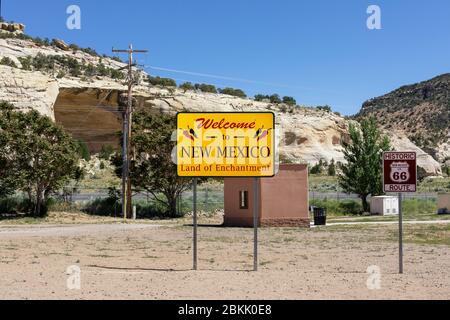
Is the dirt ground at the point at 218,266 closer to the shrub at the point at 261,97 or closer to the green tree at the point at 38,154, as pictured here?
the green tree at the point at 38,154

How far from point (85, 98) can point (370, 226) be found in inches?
2260

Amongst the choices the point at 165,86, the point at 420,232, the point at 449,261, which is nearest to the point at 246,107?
the point at 165,86

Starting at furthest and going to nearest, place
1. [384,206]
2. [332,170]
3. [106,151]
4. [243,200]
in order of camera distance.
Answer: [332,170] < [106,151] < [384,206] < [243,200]

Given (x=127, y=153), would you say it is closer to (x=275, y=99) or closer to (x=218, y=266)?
(x=218, y=266)

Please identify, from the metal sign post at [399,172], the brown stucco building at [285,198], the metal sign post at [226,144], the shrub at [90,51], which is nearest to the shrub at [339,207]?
the brown stucco building at [285,198]

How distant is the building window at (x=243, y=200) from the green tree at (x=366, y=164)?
17.8m

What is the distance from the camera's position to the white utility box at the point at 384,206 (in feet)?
145

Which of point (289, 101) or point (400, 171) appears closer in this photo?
point (400, 171)

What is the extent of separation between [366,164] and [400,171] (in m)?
34.8

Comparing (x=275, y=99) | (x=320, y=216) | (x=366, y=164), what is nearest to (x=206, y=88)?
(x=275, y=99)

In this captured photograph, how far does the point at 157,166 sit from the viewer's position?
133ft

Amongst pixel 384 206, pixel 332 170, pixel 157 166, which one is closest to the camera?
pixel 157 166

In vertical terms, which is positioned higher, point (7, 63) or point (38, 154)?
point (7, 63)
